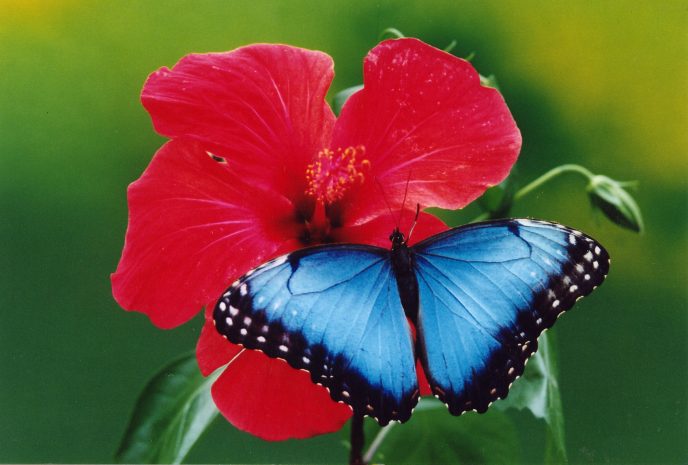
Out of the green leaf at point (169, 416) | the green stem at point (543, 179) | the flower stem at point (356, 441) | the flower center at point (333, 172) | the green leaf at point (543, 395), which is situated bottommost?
the green leaf at point (169, 416)

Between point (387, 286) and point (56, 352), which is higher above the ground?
point (387, 286)

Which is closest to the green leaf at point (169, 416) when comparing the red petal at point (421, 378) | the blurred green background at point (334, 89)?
the blurred green background at point (334, 89)

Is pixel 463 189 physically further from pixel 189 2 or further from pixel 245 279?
pixel 189 2

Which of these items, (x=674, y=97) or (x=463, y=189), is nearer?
(x=463, y=189)

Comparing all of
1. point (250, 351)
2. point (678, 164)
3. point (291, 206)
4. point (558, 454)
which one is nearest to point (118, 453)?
point (250, 351)

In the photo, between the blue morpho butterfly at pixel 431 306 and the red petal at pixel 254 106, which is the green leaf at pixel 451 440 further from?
the red petal at pixel 254 106

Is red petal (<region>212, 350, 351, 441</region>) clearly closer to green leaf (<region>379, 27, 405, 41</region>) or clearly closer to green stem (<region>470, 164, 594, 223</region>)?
green stem (<region>470, 164, 594, 223</region>)
